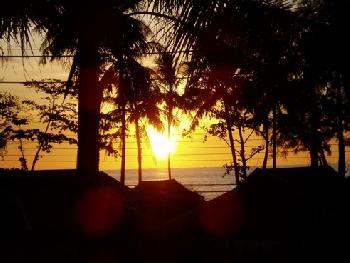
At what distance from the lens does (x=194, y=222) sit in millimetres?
12406

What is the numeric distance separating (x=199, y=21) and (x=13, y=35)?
1.48 metres

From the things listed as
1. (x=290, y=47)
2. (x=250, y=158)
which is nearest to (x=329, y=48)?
(x=290, y=47)

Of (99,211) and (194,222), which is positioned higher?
(99,211)

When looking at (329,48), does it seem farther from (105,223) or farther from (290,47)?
(105,223)

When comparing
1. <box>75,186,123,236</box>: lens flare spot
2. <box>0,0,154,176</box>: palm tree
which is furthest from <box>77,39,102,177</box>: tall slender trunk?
<box>75,186,123,236</box>: lens flare spot

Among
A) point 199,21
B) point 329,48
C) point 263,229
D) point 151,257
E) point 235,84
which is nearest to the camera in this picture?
point 329,48

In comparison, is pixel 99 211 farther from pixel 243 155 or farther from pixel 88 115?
pixel 243 155

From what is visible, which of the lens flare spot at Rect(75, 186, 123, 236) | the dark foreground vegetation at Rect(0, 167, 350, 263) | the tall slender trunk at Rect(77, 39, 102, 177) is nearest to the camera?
the tall slender trunk at Rect(77, 39, 102, 177)

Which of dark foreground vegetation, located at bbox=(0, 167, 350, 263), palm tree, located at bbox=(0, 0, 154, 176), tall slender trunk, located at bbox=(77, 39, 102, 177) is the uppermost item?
palm tree, located at bbox=(0, 0, 154, 176)

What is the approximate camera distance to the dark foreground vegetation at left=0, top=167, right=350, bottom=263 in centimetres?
1108

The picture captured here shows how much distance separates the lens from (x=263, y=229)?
1123 cm

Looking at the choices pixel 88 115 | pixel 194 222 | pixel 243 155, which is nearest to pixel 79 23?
pixel 88 115

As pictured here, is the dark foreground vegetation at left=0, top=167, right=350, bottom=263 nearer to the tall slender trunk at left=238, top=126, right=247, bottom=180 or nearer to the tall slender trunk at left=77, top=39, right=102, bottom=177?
the tall slender trunk at left=77, top=39, right=102, bottom=177

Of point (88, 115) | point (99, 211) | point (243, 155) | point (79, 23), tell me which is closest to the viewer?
point (79, 23)
